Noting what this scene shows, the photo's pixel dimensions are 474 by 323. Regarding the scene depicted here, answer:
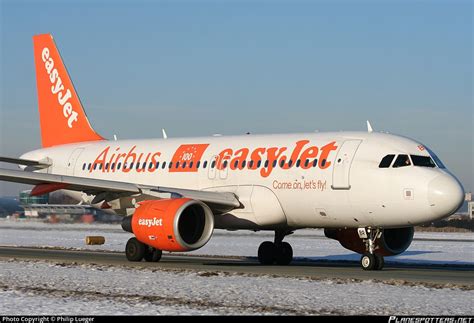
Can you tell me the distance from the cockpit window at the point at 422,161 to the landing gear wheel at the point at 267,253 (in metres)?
6.40

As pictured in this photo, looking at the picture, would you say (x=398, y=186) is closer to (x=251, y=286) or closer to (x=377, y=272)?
(x=377, y=272)

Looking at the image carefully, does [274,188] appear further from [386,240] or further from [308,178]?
[386,240]

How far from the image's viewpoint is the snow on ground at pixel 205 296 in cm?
1444

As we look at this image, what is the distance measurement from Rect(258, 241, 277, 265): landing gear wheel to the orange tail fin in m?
10.0

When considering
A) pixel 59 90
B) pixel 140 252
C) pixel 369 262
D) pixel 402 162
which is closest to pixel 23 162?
pixel 59 90

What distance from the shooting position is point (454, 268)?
86.2 ft

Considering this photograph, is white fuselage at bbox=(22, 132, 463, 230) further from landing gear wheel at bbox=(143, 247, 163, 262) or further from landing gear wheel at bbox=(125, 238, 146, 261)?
landing gear wheel at bbox=(125, 238, 146, 261)

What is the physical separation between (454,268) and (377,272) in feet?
14.5

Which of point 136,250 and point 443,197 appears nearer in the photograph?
point 443,197

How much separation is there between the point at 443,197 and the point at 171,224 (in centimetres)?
742

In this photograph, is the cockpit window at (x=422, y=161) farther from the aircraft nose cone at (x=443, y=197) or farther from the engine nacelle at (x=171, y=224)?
the engine nacelle at (x=171, y=224)

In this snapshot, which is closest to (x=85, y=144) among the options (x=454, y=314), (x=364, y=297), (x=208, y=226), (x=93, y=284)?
(x=208, y=226)

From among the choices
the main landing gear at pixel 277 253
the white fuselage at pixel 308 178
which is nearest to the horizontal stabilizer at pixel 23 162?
the white fuselage at pixel 308 178

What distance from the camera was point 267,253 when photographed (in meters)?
28.3
